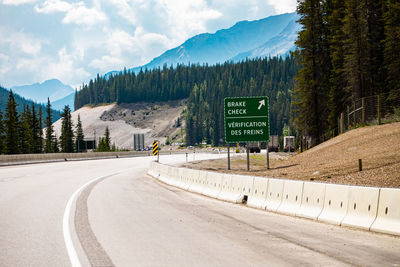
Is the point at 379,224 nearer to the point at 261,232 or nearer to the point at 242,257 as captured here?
the point at 261,232

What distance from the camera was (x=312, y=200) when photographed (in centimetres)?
1063

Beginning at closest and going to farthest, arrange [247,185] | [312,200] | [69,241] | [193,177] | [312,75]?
[69,241]
[312,200]
[247,185]
[193,177]
[312,75]

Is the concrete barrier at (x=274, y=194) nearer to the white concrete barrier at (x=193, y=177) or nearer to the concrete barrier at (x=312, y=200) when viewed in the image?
the concrete barrier at (x=312, y=200)

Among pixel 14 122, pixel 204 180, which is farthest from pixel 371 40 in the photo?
pixel 14 122

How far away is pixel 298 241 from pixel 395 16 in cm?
4253

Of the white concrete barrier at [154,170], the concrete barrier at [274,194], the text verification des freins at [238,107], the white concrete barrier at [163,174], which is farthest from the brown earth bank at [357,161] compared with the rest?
the white concrete barrier at [154,170]

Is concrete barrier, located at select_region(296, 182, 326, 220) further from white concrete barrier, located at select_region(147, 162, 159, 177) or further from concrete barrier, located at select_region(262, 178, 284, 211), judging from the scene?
white concrete barrier, located at select_region(147, 162, 159, 177)

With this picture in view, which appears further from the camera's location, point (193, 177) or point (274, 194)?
point (193, 177)

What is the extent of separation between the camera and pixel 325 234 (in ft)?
28.3

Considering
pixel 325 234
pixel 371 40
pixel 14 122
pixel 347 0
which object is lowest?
pixel 325 234

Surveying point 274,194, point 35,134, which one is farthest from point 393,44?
point 35,134

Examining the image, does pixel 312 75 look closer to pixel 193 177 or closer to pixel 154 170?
pixel 154 170

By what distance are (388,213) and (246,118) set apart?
21.8 metres

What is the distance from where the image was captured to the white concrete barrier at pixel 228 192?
14.3 m
